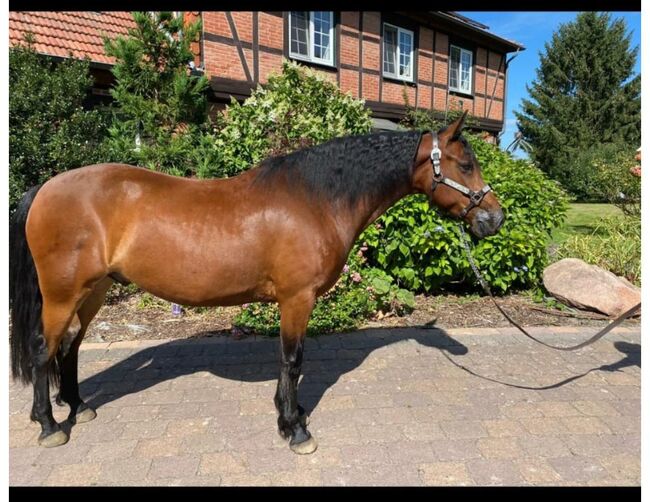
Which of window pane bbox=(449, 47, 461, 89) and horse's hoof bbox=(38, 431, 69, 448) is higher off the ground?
window pane bbox=(449, 47, 461, 89)

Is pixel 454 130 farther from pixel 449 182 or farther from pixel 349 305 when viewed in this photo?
pixel 349 305

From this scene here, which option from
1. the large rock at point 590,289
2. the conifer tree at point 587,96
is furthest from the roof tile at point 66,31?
the conifer tree at point 587,96

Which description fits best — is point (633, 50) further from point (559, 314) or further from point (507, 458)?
point (507, 458)

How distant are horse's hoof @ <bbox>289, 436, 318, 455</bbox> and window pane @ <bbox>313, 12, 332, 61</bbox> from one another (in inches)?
411

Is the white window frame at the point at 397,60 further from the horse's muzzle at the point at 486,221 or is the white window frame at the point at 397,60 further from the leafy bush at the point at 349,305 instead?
the horse's muzzle at the point at 486,221

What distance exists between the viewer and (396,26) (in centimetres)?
1272

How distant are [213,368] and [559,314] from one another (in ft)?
13.8

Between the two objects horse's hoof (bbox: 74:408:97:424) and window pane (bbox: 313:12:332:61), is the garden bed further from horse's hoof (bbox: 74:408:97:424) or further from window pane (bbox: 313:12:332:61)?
window pane (bbox: 313:12:332:61)

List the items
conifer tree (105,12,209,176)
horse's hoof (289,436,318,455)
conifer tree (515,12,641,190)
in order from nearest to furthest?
horse's hoof (289,436,318,455) < conifer tree (105,12,209,176) < conifer tree (515,12,641,190)

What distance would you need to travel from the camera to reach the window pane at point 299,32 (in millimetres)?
10437

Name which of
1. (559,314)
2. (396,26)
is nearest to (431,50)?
(396,26)

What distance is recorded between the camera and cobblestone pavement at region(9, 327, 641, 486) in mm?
2359

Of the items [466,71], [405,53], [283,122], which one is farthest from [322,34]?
[466,71]

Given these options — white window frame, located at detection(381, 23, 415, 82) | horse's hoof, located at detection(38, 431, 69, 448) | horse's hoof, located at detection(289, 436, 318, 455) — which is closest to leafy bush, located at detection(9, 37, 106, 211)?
horse's hoof, located at detection(38, 431, 69, 448)
